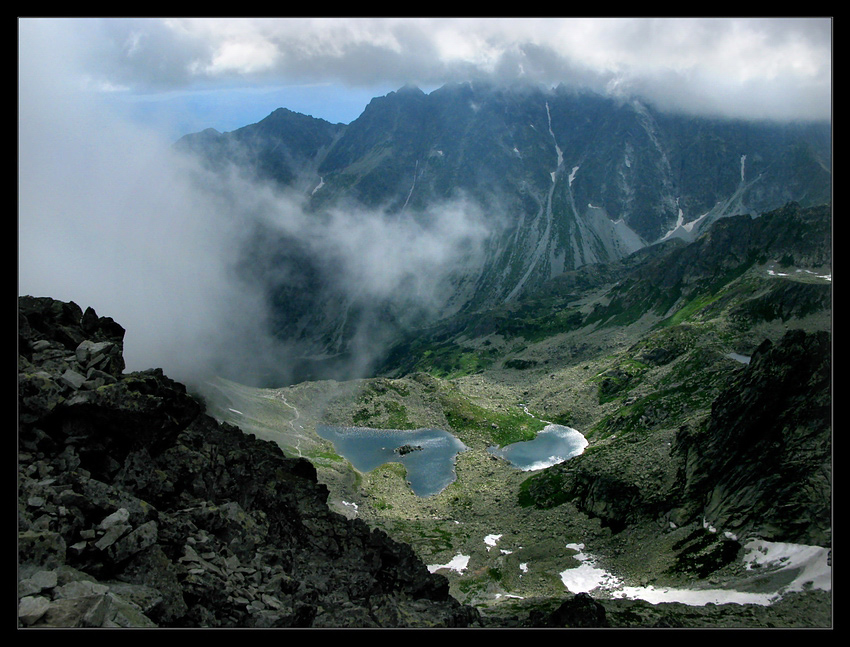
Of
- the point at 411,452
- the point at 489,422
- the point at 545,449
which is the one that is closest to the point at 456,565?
the point at 545,449

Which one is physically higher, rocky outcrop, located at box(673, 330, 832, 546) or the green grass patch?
rocky outcrop, located at box(673, 330, 832, 546)

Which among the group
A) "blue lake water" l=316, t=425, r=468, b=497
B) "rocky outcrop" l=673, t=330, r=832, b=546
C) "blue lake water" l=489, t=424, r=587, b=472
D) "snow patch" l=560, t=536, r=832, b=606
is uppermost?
"rocky outcrop" l=673, t=330, r=832, b=546

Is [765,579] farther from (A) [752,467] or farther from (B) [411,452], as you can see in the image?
(B) [411,452]

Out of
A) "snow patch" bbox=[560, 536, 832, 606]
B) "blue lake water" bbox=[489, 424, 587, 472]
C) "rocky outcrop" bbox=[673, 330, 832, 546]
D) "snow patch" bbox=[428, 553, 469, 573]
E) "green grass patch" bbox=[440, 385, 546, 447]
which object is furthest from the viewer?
"green grass patch" bbox=[440, 385, 546, 447]

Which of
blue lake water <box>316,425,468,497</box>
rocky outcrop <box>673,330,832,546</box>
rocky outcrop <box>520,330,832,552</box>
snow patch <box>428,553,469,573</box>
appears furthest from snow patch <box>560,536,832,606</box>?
blue lake water <box>316,425,468,497</box>

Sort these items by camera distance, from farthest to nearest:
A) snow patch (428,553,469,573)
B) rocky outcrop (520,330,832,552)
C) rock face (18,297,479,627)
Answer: snow patch (428,553,469,573) < rocky outcrop (520,330,832,552) < rock face (18,297,479,627)

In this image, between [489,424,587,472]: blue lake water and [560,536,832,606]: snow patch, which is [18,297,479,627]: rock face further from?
[489,424,587,472]: blue lake water
